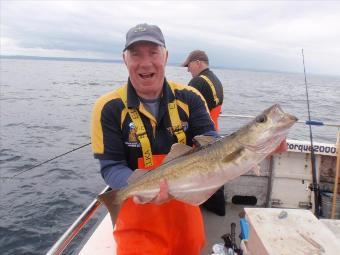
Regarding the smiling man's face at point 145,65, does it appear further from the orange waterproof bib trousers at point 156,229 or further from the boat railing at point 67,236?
the boat railing at point 67,236

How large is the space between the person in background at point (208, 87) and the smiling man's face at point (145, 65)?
322cm

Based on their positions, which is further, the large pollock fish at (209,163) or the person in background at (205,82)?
the person in background at (205,82)

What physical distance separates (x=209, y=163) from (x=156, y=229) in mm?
1006

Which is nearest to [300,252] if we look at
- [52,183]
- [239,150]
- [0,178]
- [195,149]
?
[239,150]

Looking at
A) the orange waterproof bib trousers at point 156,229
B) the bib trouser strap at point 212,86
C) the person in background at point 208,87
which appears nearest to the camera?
the orange waterproof bib trousers at point 156,229

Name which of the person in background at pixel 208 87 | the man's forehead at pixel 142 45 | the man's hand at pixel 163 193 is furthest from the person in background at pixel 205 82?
the man's hand at pixel 163 193

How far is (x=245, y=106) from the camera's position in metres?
28.6

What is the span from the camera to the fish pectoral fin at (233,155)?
293 centimetres

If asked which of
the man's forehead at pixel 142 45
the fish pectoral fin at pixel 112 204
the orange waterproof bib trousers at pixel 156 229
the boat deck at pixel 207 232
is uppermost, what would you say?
the man's forehead at pixel 142 45

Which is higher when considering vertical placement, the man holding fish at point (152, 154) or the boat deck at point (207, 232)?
the man holding fish at point (152, 154)

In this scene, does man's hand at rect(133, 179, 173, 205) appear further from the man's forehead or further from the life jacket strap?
the man's forehead

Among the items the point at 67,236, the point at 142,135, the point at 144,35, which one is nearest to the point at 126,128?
the point at 142,135

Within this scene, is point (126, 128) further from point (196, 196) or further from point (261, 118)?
point (261, 118)

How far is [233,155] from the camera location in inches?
117
